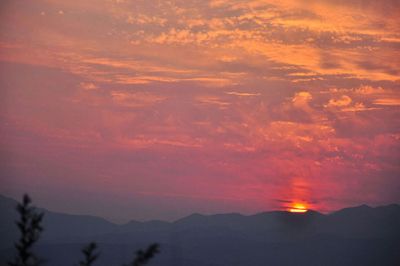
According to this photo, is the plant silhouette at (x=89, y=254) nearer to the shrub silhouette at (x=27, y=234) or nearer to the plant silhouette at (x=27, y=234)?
the shrub silhouette at (x=27, y=234)

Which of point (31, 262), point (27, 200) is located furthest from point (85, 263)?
point (27, 200)

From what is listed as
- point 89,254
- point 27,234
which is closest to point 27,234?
point 27,234

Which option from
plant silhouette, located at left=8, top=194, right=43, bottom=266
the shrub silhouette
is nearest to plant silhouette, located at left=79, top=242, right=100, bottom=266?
the shrub silhouette

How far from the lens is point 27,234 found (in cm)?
1702

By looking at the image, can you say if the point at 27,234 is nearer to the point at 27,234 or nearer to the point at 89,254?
the point at 27,234

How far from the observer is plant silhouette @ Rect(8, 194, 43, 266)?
1662cm

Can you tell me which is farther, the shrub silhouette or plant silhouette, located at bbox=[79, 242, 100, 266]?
plant silhouette, located at bbox=[79, 242, 100, 266]

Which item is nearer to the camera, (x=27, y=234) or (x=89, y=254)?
(x=27, y=234)

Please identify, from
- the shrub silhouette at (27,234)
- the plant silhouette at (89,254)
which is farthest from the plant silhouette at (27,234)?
the plant silhouette at (89,254)

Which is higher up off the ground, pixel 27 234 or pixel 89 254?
pixel 27 234

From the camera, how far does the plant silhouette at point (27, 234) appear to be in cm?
1662

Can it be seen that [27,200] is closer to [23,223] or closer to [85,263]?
[23,223]

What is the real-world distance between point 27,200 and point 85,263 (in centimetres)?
292

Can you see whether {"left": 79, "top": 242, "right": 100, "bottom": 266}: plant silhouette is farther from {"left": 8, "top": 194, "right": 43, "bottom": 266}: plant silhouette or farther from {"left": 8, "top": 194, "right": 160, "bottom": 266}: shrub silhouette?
{"left": 8, "top": 194, "right": 43, "bottom": 266}: plant silhouette
